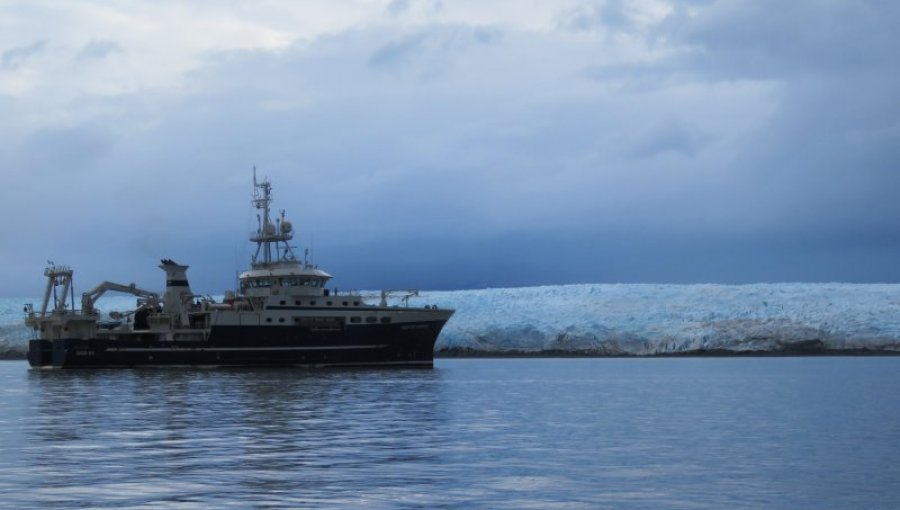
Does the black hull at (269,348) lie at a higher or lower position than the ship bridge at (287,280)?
lower

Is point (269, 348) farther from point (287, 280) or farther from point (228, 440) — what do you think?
point (228, 440)

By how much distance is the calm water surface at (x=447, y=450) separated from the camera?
18578mm

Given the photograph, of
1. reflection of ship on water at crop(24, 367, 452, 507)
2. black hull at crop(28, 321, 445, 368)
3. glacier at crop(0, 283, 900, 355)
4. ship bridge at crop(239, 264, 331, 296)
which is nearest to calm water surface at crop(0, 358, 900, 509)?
reflection of ship on water at crop(24, 367, 452, 507)

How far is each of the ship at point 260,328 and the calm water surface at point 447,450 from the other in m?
28.7

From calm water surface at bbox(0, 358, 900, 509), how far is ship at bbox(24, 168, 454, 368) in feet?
94.1

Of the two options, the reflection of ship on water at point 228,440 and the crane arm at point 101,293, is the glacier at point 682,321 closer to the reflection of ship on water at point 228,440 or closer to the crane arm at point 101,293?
the crane arm at point 101,293

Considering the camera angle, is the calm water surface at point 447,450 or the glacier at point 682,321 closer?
the calm water surface at point 447,450

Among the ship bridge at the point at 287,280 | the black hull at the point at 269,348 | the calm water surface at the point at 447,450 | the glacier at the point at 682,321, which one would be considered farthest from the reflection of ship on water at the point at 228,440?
the glacier at the point at 682,321

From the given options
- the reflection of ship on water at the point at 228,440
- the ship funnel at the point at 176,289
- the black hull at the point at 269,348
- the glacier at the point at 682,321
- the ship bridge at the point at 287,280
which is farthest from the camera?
the glacier at the point at 682,321

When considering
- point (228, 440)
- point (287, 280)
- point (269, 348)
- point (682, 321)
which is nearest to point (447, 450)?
point (228, 440)

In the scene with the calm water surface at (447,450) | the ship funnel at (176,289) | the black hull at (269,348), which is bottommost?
the calm water surface at (447,450)

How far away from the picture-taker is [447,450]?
25219 mm

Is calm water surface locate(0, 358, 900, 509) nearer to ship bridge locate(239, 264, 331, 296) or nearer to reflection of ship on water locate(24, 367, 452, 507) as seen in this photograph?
reflection of ship on water locate(24, 367, 452, 507)

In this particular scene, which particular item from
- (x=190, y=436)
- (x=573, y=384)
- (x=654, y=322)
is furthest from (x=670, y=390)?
(x=654, y=322)
